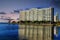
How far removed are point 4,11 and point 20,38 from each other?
55cm

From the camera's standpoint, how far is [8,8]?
120 inches

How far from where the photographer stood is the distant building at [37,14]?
3039 mm

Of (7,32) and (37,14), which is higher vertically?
(37,14)

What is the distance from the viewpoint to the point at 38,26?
10.1 feet

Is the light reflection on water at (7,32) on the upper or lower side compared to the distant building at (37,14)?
lower

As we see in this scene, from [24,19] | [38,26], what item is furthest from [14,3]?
[38,26]

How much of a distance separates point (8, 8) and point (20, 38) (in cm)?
57

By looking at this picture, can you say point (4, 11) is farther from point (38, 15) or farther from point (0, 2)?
point (38, 15)

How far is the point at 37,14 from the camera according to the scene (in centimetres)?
307

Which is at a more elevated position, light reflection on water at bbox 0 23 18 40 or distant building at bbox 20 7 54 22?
distant building at bbox 20 7 54 22

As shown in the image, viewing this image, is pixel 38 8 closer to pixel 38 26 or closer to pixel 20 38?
pixel 38 26

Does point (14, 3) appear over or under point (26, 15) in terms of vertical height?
over

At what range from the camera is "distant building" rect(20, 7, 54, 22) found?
304 cm

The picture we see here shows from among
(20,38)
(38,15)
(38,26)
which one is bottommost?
(20,38)
